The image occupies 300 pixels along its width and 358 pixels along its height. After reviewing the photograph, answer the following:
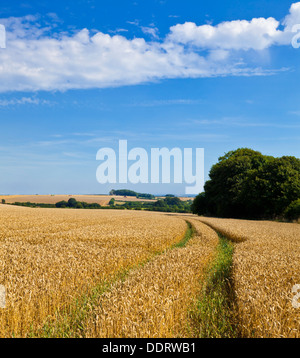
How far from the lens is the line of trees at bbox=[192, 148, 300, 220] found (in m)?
48.6

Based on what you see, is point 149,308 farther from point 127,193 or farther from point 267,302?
point 127,193

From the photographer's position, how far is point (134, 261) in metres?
10.3

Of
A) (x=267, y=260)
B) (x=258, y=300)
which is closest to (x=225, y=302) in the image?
(x=258, y=300)

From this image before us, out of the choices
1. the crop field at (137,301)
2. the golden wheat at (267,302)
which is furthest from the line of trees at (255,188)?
the crop field at (137,301)

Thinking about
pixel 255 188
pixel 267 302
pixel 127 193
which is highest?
pixel 255 188

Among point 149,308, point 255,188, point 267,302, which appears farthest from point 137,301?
point 255,188

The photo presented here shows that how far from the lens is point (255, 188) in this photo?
51469 millimetres

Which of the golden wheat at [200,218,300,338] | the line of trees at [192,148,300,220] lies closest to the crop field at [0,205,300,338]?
the golden wheat at [200,218,300,338]

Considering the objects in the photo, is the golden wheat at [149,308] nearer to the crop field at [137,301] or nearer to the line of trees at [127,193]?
the crop field at [137,301]

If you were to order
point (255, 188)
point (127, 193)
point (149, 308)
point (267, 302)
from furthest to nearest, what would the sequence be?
point (127, 193) < point (255, 188) < point (267, 302) < point (149, 308)

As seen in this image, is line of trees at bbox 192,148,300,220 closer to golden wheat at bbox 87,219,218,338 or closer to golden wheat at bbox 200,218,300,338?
golden wheat at bbox 200,218,300,338

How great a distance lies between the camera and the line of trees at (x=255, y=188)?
160 feet

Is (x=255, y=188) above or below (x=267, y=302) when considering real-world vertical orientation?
above
